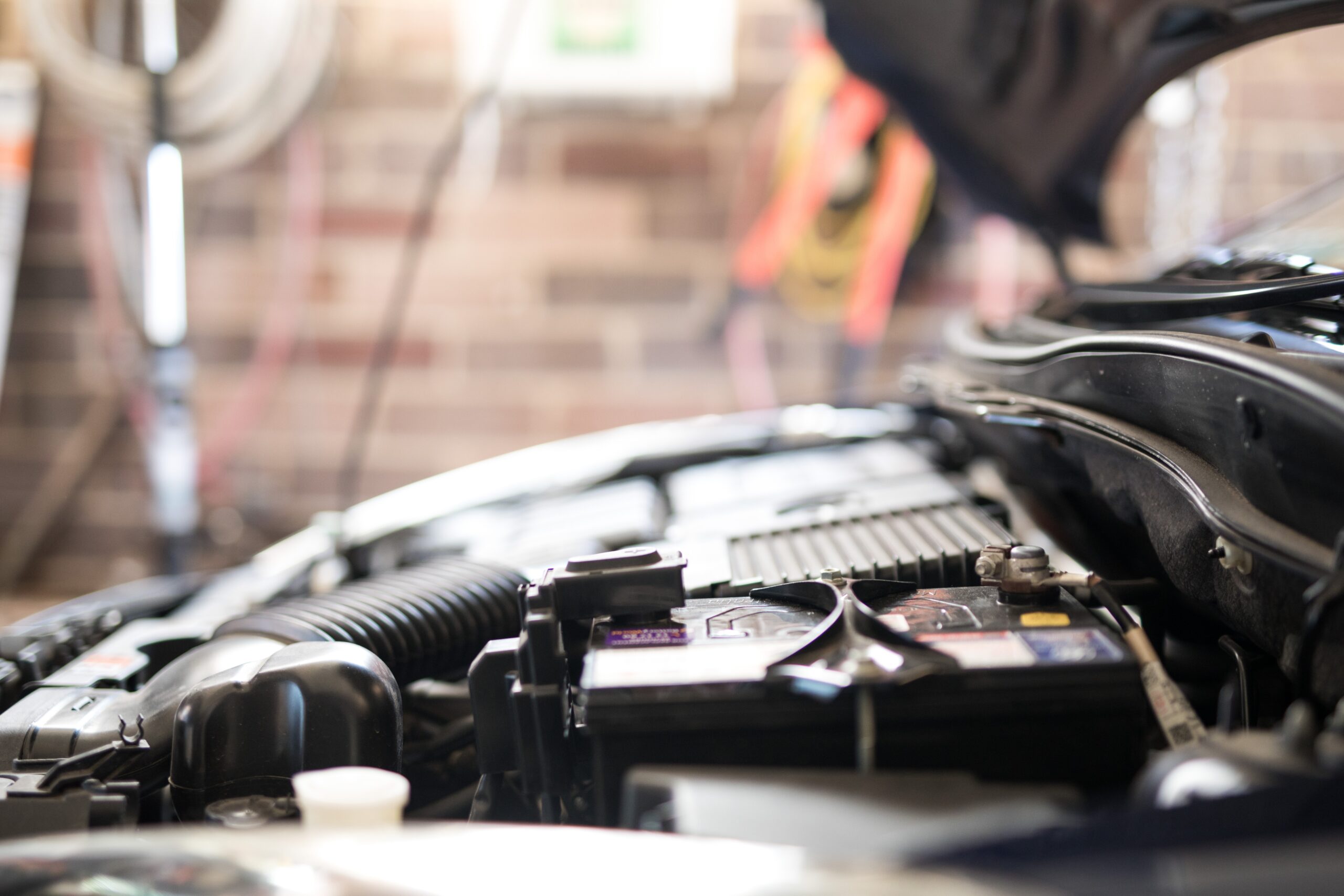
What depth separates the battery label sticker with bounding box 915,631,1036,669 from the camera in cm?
48

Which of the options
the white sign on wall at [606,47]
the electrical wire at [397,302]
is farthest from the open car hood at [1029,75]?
the electrical wire at [397,302]

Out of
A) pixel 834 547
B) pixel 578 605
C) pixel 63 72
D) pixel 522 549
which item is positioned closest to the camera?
pixel 578 605

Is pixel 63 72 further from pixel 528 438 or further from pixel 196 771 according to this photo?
pixel 196 771

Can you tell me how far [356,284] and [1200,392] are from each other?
2.21 meters

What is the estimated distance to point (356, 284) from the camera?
2484mm

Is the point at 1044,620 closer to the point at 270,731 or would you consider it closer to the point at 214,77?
the point at 270,731

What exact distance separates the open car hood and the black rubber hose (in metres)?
0.78

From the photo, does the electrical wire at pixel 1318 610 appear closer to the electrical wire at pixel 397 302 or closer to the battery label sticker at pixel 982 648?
the battery label sticker at pixel 982 648

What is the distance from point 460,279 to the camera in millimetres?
2484

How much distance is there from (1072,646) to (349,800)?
343 mm

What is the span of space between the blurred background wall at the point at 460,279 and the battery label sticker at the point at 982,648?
2009 mm

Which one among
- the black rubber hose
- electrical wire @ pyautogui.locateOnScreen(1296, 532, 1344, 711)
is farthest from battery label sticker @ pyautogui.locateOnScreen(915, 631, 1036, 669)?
the black rubber hose

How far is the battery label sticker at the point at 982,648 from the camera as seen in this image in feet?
1.56

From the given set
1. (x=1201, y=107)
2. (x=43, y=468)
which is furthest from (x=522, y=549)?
(x=43, y=468)
